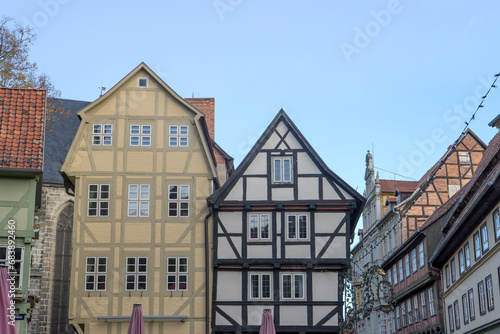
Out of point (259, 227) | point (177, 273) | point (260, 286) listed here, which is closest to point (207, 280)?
point (177, 273)

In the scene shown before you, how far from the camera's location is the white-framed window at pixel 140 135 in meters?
31.5

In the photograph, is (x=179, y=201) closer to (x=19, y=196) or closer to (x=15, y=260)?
(x=19, y=196)

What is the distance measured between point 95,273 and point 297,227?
8.26m

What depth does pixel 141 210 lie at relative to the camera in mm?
30641

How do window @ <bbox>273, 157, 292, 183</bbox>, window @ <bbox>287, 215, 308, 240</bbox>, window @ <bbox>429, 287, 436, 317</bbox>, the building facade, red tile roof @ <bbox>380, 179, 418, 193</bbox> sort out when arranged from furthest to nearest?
red tile roof @ <bbox>380, 179, 418, 193</bbox> → window @ <bbox>429, 287, 436, 317</bbox> → window @ <bbox>273, 157, 292, 183</bbox> → window @ <bbox>287, 215, 308, 240</bbox> → the building facade

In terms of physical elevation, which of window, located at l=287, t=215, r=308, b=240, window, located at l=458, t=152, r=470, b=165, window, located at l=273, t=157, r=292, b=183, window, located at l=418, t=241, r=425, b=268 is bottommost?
window, located at l=287, t=215, r=308, b=240

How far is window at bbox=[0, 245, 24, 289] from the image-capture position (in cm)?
2520

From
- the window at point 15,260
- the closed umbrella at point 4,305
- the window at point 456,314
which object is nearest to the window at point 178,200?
the window at point 15,260

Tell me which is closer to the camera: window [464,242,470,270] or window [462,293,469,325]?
window [464,242,470,270]

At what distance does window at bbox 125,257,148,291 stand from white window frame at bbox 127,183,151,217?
1.89 m

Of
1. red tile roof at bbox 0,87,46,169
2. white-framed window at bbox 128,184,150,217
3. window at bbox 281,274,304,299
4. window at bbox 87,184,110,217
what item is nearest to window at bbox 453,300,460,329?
window at bbox 281,274,304,299

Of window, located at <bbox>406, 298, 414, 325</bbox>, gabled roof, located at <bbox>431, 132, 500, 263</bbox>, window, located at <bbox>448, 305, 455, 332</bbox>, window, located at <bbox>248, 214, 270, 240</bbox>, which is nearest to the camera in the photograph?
gabled roof, located at <bbox>431, 132, 500, 263</bbox>

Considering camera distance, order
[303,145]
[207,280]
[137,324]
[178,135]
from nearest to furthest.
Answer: [137,324]
[207,280]
[303,145]
[178,135]

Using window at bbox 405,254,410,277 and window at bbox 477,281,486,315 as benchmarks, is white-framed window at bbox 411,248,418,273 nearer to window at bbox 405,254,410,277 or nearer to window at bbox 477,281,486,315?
window at bbox 405,254,410,277
